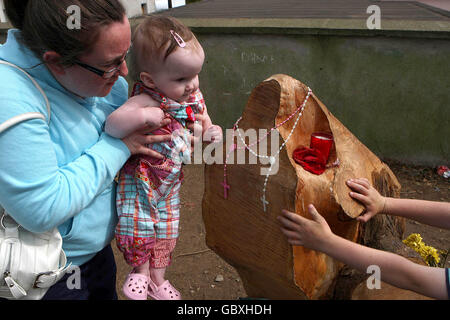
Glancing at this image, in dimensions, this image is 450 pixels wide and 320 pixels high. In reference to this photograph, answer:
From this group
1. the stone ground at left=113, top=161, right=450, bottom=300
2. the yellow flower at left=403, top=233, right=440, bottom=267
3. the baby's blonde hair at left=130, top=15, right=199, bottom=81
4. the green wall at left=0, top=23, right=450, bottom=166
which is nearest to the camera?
the baby's blonde hair at left=130, top=15, right=199, bottom=81

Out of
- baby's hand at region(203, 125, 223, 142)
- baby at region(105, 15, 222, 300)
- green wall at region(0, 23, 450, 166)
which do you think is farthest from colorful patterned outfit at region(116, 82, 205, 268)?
green wall at region(0, 23, 450, 166)

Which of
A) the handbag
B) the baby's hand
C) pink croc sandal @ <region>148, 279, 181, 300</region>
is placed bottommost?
pink croc sandal @ <region>148, 279, 181, 300</region>

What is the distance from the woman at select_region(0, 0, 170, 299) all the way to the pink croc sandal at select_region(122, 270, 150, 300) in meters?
0.29

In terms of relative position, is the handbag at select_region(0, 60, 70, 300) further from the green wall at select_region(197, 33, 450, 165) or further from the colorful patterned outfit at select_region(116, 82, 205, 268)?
the green wall at select_region(197, 33, 450, 165)

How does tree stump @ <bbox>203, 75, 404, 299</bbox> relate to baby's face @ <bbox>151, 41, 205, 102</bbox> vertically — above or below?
below

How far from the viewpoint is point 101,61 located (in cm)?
122

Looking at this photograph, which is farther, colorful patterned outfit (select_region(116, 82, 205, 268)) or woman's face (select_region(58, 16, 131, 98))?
colorful patterned outfit (select_region(116, 82, 205, 268))

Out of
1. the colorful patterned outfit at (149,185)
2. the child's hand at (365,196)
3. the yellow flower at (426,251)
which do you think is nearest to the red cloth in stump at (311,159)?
the child's hand at (365,196)

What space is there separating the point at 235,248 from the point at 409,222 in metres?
2.76

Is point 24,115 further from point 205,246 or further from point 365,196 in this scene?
point 205,246

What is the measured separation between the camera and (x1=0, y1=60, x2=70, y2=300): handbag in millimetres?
1213

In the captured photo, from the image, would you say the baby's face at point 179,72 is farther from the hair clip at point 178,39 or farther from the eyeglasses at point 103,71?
the eyeglasses at point 103,71

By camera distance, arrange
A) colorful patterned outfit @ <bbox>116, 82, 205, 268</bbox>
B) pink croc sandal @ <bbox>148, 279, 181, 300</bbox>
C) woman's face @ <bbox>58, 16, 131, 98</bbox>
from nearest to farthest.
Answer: woman's face @ <bbox>58, 16, 131, 98</bbox>, colorful patterned outfit @ <bbox>116, 82, 205, 268</bbox>, pink croc sandal @ <bbox>148, 279, 181, 300</bbox>

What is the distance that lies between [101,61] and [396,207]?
1.35 meters
